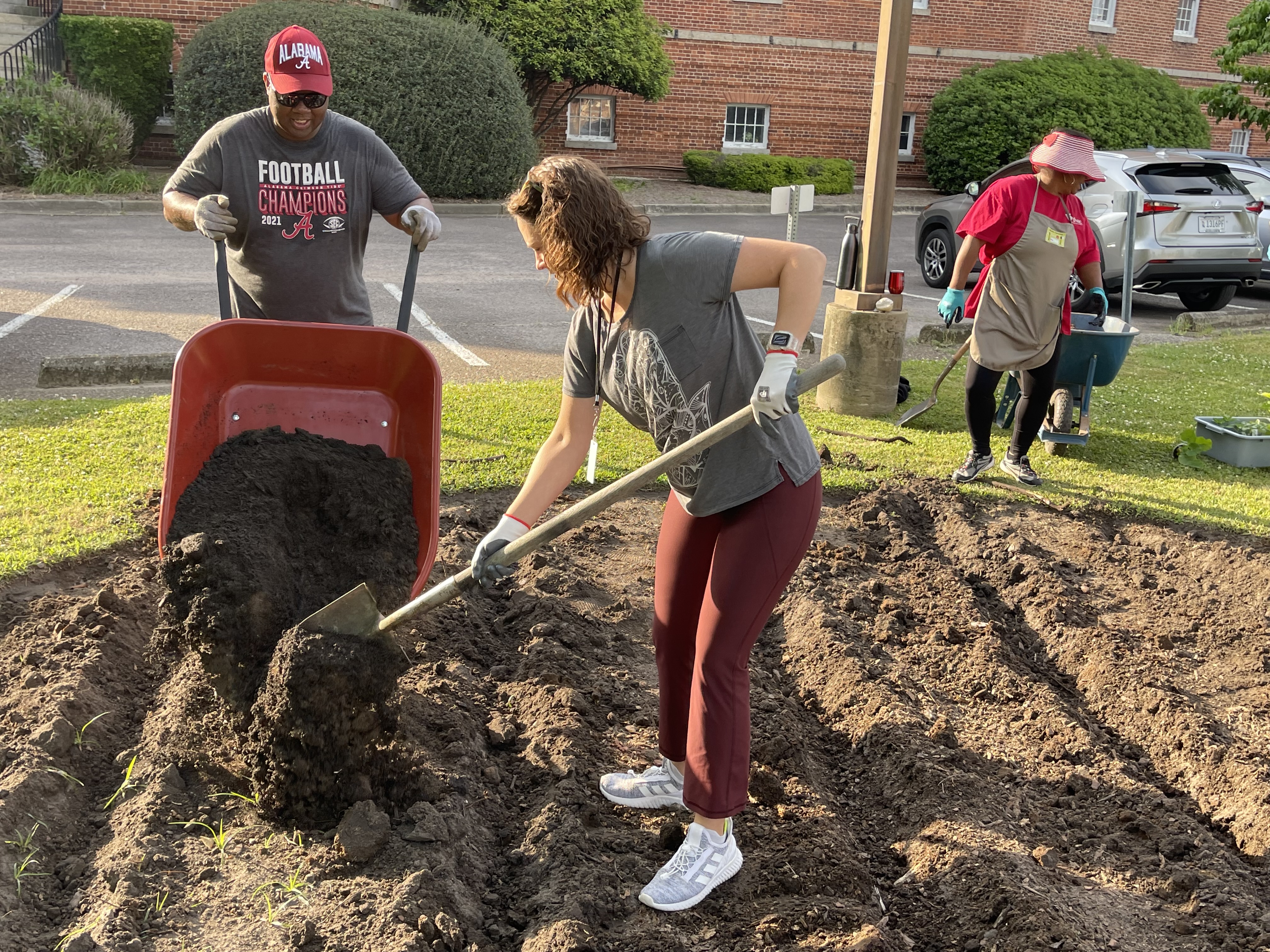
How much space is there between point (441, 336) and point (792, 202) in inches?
137

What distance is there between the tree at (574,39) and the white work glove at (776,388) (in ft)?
58.8

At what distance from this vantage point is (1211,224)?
12188mm

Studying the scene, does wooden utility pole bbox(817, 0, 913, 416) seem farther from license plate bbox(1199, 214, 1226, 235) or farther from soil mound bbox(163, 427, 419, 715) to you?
license plate bbox(1199, 214, 1226, 235)

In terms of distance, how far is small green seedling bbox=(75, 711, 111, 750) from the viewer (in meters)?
3.72

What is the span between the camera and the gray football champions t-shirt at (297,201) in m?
4.40

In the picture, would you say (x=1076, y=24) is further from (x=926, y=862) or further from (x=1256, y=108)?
→ (x=926, y=862)

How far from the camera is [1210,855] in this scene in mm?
3473

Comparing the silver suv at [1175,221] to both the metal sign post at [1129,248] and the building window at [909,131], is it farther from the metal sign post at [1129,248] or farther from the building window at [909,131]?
the building window at [909,131]

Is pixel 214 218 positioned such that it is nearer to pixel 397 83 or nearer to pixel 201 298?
pixel 201 298

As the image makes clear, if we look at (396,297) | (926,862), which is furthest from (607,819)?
(396,297)

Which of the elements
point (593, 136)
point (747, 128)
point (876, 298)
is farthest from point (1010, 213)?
point (747, 128)

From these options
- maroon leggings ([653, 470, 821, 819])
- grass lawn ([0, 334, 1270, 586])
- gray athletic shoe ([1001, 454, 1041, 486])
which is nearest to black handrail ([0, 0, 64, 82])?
grass lawn ([0, 334, 1270, 586])

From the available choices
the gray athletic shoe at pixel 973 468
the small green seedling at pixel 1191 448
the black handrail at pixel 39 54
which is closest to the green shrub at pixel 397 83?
the black handrail at pixel 39 54

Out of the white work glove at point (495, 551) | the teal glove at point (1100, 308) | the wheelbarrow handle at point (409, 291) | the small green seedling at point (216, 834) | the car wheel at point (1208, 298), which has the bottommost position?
the small green seedling at point (216, 834)
